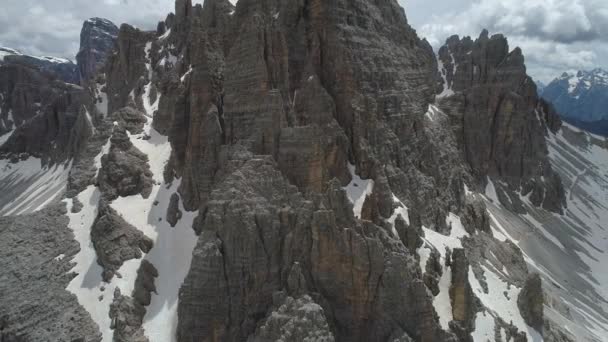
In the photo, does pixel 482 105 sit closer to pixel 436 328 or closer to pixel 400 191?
pixel 400 191

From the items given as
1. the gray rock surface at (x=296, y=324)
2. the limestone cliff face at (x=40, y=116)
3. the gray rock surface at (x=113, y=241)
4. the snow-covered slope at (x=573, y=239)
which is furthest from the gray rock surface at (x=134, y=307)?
the limestone cliff face at (x=40, y=116)

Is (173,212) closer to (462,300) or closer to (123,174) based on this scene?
(123,174)

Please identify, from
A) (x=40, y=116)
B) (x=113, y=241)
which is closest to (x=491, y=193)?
(x=113, y=241)

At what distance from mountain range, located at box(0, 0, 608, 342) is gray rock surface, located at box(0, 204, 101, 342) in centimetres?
16

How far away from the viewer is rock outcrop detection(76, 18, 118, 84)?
559 feet

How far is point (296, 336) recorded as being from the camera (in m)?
27.9

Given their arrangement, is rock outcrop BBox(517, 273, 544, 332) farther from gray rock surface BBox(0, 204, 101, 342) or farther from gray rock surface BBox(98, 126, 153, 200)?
gray rock surface BBox(98, 126, 153, 200)

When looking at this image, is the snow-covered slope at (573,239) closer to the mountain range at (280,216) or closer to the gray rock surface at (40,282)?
the mountain range at (280,216)

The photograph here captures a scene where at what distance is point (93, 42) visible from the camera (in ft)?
572

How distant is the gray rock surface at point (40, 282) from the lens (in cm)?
3356

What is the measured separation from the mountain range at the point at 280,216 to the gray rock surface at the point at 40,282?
155mm

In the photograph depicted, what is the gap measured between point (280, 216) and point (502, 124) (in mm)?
72647

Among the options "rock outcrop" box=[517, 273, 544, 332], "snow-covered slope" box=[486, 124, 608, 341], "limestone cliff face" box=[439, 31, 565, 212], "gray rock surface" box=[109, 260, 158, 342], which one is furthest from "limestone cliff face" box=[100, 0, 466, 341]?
"limestone cliff face" box=[439, 31, 565, 212]

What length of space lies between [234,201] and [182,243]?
28.7ft
